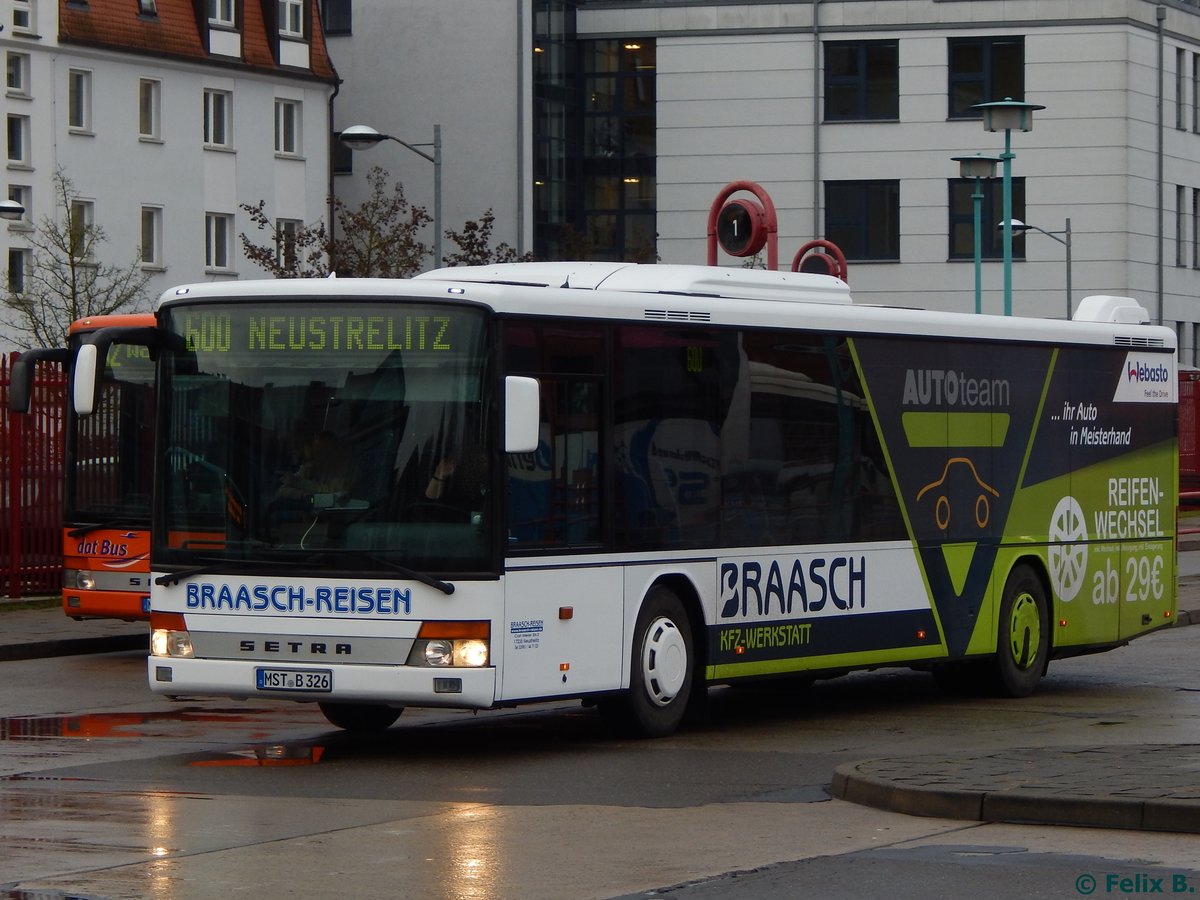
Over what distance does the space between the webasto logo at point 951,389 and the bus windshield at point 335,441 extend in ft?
14.1

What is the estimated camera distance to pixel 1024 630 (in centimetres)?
1742

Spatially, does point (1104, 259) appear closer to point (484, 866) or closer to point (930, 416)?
point (930, 416)

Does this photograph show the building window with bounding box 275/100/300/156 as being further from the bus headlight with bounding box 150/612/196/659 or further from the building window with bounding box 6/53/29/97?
the bus headlight with bounding box 150/612/196/659

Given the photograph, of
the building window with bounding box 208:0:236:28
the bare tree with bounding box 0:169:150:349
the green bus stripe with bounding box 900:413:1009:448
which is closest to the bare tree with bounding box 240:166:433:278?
the bare tree with bounding box 0:169:150:349

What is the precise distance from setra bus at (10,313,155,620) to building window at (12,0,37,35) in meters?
44.1

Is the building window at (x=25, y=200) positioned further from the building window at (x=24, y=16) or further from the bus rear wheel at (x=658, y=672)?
the bus rear wheel at (x=658, y=672)

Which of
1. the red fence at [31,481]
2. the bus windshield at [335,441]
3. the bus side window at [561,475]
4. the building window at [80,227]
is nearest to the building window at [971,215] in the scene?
the building window at [80,227]

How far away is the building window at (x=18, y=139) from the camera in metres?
62.4

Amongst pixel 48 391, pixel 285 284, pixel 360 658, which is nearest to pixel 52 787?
pixel 360 658

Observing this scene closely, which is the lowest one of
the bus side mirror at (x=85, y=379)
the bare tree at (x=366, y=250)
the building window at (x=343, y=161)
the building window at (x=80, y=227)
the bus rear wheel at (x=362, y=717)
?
the bus rear wheel at (x=362, y=717)

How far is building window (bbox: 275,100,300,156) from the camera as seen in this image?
70125 mm

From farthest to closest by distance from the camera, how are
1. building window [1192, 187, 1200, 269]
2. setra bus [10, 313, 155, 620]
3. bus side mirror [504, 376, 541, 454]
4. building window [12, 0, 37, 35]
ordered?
1. building window [1192, 187, 1200, 269]
2. building window [12, 0, 37, 35]
3. setra bus [10, 313, 155, 620]
4. bus side mirror [504, 376, 541, 454]

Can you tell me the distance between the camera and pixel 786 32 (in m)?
69.8

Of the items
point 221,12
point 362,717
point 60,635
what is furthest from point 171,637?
point 221,12
